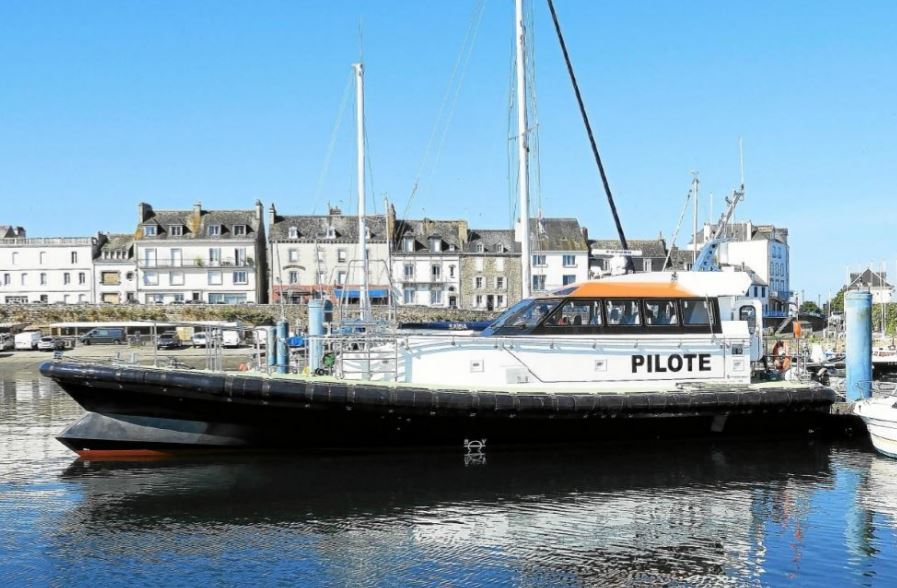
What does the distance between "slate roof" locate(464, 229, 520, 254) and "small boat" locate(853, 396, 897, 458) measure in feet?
166

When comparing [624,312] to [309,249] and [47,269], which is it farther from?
[47,269]

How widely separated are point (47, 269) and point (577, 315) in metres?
60.0

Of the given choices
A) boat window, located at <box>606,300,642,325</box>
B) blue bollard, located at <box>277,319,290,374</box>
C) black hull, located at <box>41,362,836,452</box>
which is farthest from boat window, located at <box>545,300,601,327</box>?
blue bollard, located at <box>277,319,290,374</box>

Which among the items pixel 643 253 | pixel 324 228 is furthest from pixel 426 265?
pixel 643 253

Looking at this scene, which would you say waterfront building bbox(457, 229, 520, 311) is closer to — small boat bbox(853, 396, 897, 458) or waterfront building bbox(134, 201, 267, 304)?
waterfront building bbox(134, 201, 267, 304)

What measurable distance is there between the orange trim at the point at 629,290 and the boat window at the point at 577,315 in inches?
6.3

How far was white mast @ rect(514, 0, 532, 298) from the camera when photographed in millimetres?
17500

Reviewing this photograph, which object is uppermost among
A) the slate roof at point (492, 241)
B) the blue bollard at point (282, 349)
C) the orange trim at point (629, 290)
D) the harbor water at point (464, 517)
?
the slate roof at point (492, 241)

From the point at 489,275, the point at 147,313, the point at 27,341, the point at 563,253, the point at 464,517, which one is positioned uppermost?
the point at 563,253

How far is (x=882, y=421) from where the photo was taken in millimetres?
14859

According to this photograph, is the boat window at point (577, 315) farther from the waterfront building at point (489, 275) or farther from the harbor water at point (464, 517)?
the waterfront building at point (489, 275)

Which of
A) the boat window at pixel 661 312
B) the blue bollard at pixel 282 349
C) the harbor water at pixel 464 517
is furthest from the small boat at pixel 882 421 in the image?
the blue bollard at pixel 282 349

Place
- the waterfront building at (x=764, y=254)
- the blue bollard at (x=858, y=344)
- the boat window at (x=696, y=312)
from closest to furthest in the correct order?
the boat window at (x=696, y=312), the blue bollard at (x=858, y=344), the waterfront building at (x=764, y=254)

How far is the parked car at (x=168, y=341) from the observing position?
47.6m
